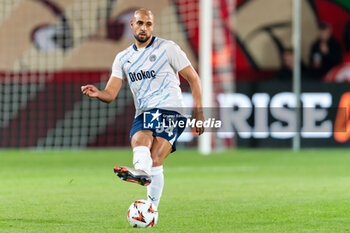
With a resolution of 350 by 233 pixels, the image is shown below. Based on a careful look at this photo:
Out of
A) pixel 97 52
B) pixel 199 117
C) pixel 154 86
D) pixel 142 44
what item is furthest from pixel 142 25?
pixel 97 52

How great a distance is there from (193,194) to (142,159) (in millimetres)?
2584

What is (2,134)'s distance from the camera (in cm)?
1792

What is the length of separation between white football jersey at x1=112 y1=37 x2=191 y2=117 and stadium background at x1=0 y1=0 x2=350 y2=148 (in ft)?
32.2

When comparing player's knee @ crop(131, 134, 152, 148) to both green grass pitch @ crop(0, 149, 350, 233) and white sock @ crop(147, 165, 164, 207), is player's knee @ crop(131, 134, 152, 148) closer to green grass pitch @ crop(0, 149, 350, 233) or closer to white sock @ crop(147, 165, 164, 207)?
white sock @ crop(147, 165, 164, 207)

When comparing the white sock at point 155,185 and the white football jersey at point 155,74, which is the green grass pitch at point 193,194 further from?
the white football jersey at point 155,74

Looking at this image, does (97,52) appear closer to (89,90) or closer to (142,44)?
(142,44)

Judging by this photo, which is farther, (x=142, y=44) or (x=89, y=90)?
(x=142, y=44)

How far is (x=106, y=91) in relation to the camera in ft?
21.5

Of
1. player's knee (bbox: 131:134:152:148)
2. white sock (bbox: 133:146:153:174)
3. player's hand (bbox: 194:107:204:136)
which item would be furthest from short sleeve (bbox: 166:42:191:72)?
white sock (bbox: 133:146:153:174)

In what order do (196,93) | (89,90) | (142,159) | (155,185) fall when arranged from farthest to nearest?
(155,185)
(196,93)
(142,159)
(89,90)

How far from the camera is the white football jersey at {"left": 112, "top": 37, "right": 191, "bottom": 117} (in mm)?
6574

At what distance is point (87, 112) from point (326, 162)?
250 inches

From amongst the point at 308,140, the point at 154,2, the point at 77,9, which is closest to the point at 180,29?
the point at 154,2

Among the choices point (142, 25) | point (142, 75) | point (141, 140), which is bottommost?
point (141, 140)
